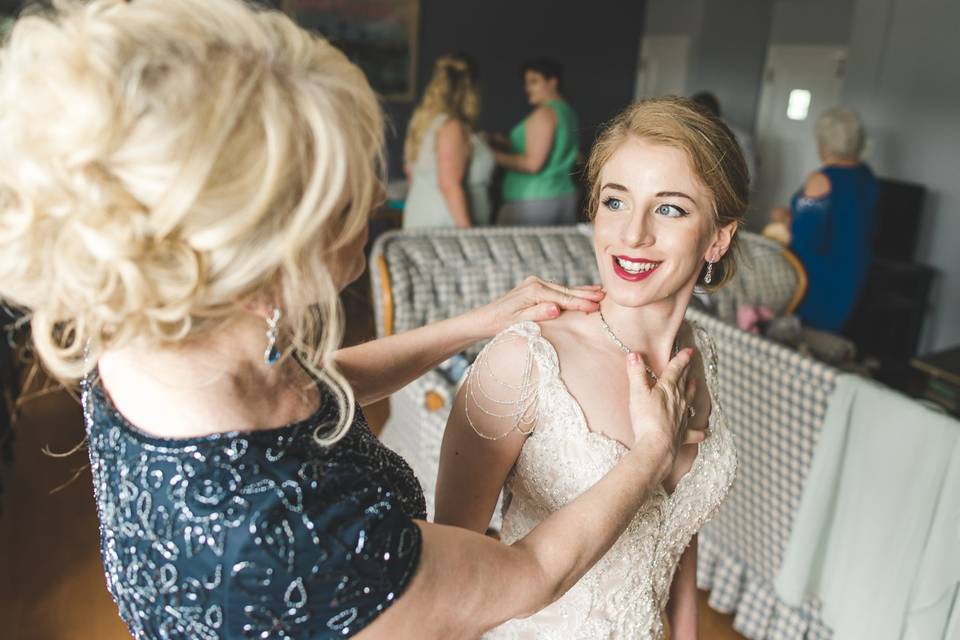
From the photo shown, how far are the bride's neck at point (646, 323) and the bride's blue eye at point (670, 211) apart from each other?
0.18m

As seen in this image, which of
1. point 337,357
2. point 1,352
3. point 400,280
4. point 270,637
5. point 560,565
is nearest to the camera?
point 270,637

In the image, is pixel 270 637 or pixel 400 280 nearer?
pixel 270 637

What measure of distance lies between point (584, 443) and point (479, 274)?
2079 mm

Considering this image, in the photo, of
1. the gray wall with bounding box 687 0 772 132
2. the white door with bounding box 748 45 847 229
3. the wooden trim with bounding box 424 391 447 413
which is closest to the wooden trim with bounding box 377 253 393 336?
the wooden trim with bounding box 424 391 447 413

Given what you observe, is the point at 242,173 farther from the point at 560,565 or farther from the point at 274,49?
the point at 560,565

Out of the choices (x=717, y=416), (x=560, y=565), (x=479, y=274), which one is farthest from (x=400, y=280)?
(x=560, y=565)

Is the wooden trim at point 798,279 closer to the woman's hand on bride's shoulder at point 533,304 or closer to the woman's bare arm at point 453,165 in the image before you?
the woman's bare arm at point 453,165

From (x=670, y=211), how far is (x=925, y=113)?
5070 mm

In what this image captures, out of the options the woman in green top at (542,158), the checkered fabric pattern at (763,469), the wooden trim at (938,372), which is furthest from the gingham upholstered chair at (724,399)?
the wooden trim at (938,372)

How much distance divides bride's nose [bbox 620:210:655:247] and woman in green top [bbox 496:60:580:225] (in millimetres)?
2980

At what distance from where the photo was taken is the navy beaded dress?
72cm

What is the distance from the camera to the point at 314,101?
68cm

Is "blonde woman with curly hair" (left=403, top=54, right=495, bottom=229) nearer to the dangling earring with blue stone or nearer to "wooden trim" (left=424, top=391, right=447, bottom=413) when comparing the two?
"wooden trim" (left=424, top=391, right=447, bottom=413)

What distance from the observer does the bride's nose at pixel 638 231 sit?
1.29 metres
